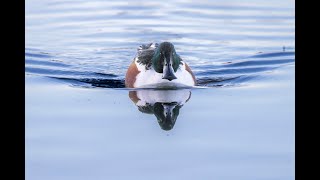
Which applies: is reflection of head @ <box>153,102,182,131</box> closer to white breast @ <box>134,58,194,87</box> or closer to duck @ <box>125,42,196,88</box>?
duck @ <box>125,42,196,88</box>

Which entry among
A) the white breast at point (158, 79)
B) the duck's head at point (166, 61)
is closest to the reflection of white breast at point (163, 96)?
the white breast at point (158, 79)

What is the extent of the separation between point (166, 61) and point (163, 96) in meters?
0.42

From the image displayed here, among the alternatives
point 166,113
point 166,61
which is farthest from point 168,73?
point 166,113

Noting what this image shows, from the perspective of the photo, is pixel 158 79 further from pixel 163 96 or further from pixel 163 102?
pixel 163 102

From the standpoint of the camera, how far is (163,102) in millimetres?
9961

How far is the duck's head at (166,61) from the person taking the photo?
33.6 ft

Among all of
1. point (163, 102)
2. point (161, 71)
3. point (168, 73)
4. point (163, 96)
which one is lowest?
point (163, 102)

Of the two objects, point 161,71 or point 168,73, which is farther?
point 161,71

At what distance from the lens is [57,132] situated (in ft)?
27.2

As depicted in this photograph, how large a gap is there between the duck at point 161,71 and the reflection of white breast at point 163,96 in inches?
4.9

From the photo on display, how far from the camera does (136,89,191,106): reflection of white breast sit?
10.0 meters

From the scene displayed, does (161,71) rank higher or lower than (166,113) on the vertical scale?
higher

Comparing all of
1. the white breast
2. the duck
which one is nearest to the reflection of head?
the duck

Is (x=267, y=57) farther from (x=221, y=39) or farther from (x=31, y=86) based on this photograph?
(x=31, y=86)
